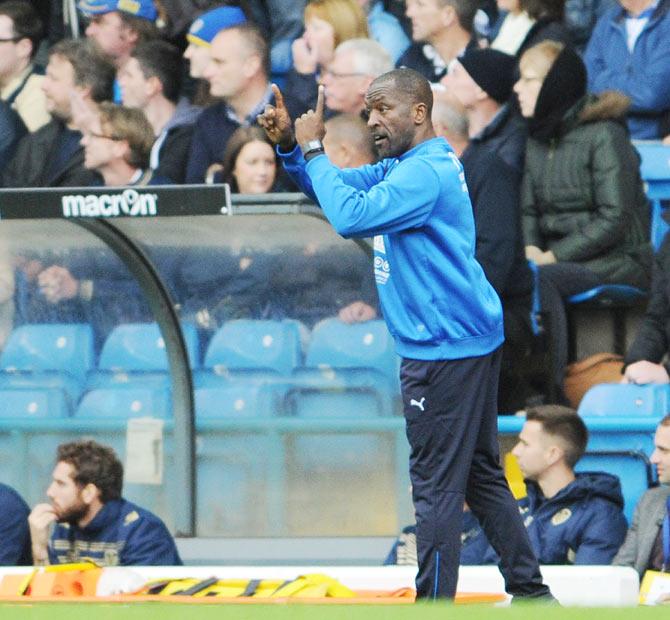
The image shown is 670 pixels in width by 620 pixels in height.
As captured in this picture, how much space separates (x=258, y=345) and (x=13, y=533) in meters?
1.37

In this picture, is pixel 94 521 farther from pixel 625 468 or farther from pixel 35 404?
pixel 625 468

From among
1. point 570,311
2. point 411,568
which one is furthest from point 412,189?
point 570,311

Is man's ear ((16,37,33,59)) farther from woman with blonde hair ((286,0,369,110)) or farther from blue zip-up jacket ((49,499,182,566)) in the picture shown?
blue zip-up jacket ((49,499,182,566))

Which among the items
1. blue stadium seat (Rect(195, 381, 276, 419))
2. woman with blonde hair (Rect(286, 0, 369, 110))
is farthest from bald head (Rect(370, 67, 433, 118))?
woman with blonde hair (Rect(286, 0, 369, 110))

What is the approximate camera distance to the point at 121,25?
36.6 ft

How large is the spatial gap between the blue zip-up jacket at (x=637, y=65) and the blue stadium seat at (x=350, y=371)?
97.9 inches

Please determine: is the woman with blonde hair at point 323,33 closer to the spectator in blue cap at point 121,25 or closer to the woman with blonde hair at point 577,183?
the woman with blonde hair at point 577,183

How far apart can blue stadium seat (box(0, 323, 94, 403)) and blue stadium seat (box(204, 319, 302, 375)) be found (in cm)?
63

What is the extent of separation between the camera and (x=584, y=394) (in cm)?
895

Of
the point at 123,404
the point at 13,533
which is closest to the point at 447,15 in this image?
the point at 123,404

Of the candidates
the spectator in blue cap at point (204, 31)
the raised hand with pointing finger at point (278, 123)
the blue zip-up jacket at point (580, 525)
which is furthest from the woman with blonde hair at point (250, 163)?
the raised hand with pointing finger at point (278, 123)

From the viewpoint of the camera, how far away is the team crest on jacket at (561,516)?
7633 mm

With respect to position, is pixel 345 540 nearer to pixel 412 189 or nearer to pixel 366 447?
pixel 366 447

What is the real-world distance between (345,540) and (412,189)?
294 centimetres
